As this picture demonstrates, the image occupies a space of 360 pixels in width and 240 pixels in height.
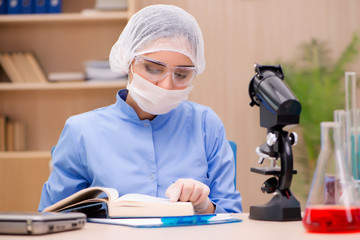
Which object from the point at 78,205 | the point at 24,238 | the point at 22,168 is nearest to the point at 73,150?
the point at 78,205

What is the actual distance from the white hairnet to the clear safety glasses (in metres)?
0.04

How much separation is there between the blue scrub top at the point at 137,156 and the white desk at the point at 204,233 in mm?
532

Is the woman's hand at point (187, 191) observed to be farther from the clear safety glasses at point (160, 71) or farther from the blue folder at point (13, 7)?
the blue folder at point (13, 7)

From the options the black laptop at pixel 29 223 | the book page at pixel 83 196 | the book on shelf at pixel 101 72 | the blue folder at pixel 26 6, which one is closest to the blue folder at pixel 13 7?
the blue folder at pixel 26 6

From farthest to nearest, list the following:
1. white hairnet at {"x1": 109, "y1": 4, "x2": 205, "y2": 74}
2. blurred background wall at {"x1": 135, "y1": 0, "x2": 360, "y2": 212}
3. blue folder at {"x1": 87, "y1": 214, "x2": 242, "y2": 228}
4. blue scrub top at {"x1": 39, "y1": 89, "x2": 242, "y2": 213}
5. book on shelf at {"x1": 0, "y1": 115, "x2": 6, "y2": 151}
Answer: blurred background wall at {"x1": 135, "y1": 0, "x2": 360, "y2": 212} < book on shelf at {"x1": 0, "y1": 115, "x2": 6, "y2": 151} < white hairnet at {"x1": 109, "y1": 4, "x2": 205, "y2": 74} < blue scrub top at {"x1": 39, "y1": 89, "x2": 242, "y2": 213} < blue folder at {"x1": 87, "y1": 214, "x2": 242, "y2": 228}

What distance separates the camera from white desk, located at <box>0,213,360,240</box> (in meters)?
0.93

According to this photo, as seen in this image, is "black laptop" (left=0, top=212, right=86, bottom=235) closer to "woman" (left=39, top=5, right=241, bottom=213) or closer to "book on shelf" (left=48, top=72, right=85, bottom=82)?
"woman" (left=39, top=5, right=241, bottom=213)

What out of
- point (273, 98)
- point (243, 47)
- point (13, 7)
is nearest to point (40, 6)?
point (13, 7)

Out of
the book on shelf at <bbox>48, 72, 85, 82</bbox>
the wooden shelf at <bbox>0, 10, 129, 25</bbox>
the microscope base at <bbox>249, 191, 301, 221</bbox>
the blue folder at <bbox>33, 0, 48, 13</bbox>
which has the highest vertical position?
the blue folder at <bbox>33, 0, 48, 13</bbox>

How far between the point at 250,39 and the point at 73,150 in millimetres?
2870

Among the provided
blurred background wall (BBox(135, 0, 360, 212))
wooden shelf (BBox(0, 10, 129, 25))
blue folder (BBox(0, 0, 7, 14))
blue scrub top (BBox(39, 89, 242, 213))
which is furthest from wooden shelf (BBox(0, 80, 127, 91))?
blue scrub top (BBox(39, 89, 242, 213))

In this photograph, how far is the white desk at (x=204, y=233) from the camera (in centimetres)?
93

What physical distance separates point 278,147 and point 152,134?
637 mm

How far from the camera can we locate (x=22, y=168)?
12.0ft
